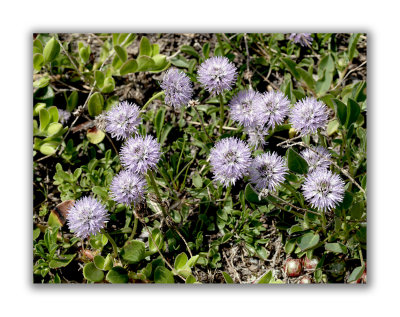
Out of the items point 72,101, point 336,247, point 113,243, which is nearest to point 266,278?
point 336,247

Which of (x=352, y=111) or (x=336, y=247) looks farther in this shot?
(x=352, y=111)

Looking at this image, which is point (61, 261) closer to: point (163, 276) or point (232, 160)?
point (163, 276)

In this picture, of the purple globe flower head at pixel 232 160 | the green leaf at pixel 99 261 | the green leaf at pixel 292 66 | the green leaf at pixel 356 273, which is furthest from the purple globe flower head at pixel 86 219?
the green leaf at pixel 292 66

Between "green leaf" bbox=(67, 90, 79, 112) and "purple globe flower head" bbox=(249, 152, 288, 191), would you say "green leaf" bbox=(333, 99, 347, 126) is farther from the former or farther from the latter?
Result: "green leaf" bbox=(67, 90, 79, 112)

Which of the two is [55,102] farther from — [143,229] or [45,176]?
[143,229]

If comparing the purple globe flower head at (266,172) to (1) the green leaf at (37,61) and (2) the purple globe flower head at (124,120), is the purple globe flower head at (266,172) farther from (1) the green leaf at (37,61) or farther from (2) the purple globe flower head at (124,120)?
(1) the green leaf at (37,61)
